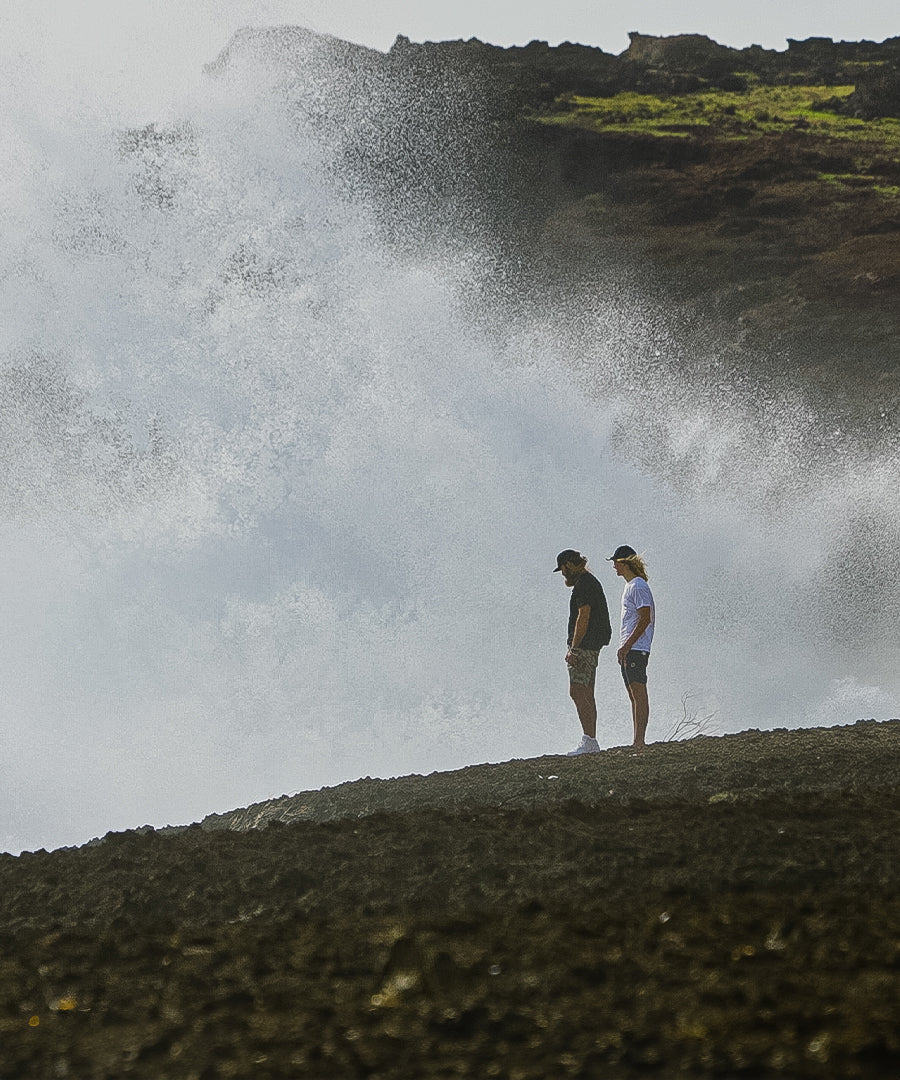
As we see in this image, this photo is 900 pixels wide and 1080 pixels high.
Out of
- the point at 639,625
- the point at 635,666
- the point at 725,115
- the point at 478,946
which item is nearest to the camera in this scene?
the point at 478,946

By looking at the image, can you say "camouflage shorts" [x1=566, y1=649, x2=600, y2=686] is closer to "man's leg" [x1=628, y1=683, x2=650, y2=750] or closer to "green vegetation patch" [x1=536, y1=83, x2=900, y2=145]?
"man's leg" [x1=628, y1=683, x2=650, y2=750]

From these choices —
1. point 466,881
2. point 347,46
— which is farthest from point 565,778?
point 347,46

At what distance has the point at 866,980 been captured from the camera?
280cm

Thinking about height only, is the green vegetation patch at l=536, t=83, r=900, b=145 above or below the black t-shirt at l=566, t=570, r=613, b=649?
above

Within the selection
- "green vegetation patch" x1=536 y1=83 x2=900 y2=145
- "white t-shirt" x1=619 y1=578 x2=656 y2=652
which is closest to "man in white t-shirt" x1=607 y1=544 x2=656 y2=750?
"white t-shirt" x1=619 y1=578 x2=656 y2=652

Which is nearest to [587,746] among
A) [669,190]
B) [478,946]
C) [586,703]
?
[586,703]

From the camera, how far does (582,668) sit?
8828mm

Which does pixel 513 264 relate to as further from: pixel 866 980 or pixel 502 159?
pixel 866 980

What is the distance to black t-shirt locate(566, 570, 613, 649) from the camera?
28.8 feet

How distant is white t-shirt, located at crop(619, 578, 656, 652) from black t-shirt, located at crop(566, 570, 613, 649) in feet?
0.51

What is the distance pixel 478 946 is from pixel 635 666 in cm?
559

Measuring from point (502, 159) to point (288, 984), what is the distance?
3162 centimetres

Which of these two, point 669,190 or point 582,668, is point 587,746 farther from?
point 669,190

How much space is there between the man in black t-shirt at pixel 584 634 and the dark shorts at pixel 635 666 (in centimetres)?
21
